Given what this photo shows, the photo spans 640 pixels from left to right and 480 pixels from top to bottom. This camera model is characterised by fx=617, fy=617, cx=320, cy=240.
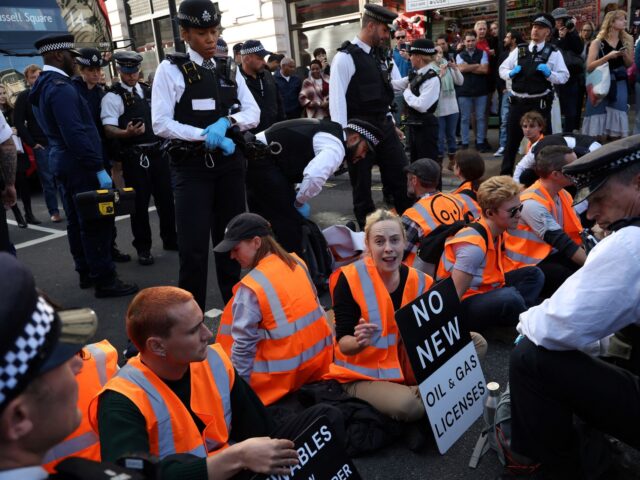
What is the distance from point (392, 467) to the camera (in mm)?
2777

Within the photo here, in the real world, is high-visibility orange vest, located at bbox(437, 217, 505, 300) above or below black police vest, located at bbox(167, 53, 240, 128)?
below

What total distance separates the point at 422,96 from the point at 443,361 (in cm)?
486

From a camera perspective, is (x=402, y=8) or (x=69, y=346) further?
(x=402, y=8)

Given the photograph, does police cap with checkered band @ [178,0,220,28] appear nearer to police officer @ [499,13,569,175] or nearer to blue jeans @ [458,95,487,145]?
police officer @ [499,13,569,175]

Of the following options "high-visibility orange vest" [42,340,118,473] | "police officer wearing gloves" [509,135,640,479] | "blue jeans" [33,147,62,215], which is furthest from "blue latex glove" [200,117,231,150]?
"blue jeans" [33,147,62,215]

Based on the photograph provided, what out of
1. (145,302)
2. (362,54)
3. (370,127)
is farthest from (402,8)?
(145,302)

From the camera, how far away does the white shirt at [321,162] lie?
4168mm

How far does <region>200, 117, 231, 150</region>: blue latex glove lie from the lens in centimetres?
402

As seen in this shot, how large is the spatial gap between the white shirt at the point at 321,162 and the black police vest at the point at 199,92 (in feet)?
1.18

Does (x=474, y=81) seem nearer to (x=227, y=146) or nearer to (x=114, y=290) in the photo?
(x=227, y=146)

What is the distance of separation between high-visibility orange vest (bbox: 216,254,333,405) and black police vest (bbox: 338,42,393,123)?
303 centimetres

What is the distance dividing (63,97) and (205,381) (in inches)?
128

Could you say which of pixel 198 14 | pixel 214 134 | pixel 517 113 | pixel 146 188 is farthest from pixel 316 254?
pixel 517 113

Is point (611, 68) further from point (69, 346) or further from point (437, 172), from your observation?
point (69, 346)
